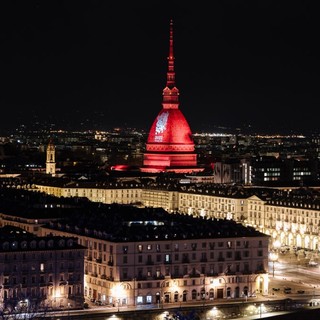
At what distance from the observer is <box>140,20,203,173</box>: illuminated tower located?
142 meters

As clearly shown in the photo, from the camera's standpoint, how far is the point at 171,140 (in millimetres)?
142375

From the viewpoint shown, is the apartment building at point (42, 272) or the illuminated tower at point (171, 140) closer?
the apartment building at point (42, 272)

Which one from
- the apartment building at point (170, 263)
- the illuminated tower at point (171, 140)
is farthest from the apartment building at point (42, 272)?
the illuminated tower at point (171, 140)

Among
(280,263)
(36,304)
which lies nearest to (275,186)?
(280,263)

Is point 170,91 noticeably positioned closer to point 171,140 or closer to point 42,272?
point 171,140

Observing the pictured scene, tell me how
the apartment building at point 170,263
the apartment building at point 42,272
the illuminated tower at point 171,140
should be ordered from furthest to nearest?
the illuminated tower at point 171,140 → the apartment building at point 170,263 → the apartment building at point 42,272

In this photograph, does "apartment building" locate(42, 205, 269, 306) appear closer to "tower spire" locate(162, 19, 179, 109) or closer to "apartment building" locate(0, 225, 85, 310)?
"apartment building" locate(0, 225, 85, 310)

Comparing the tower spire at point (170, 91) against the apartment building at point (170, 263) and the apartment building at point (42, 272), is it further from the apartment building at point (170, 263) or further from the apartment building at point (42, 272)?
the apartment building at point (42, 272)

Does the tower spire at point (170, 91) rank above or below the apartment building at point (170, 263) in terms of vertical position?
above

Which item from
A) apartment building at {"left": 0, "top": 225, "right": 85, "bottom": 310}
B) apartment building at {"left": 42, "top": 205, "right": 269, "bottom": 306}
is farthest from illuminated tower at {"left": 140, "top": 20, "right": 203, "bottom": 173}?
apartment building at {"left": 0, "top": 225, "right": 85, "bottom": 310}

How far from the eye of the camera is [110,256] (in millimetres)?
68625

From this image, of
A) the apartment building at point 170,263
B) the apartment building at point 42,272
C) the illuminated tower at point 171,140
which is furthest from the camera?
the illuminated tower at point 171,140

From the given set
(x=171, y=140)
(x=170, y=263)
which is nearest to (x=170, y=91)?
(x=171, y=140)

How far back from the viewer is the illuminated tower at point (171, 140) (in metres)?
142
